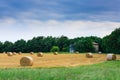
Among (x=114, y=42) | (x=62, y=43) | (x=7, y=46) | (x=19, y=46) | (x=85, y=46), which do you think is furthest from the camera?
(x=62, y=43)

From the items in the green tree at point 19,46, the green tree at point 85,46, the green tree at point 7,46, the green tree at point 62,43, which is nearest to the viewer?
the green tree at point 85,46

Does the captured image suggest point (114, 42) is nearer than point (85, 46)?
Yes

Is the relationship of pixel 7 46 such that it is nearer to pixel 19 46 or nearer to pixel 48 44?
pixel 19 46

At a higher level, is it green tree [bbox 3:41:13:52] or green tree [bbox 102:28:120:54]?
green tree [bbox 3:41:13:52]

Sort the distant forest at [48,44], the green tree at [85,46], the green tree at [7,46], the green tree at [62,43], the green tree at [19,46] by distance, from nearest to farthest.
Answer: the green tree at [85,46] < the distant forest at [48,44] < the green tree at [7,46] < the green tree at [19,46] < the green tree at [62,43]

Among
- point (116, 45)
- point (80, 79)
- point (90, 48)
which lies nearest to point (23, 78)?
point (80, 79)

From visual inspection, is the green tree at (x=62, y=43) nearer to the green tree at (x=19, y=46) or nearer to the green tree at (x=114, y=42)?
the green tree at (x=19, y=46)

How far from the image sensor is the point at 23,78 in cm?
1606

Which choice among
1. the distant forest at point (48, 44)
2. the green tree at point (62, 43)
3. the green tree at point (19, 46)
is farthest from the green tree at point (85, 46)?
the green tree at point (62, 43)

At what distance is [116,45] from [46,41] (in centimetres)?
7847

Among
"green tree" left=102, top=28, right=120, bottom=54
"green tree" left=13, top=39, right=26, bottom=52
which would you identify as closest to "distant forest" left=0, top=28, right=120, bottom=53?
"green tree" left=13, top=39, right=26, bottom=52

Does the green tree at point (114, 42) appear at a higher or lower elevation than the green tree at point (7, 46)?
lower

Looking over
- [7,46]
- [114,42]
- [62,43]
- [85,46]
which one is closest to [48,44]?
[62,43]

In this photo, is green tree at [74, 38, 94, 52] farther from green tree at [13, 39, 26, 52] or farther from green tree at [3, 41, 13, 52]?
green tree at [3, 41, 13, 52]
